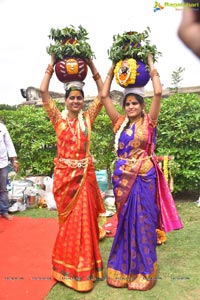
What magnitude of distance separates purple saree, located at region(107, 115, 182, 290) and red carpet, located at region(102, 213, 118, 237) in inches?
50.8

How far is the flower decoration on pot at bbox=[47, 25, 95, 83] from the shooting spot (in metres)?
3.25

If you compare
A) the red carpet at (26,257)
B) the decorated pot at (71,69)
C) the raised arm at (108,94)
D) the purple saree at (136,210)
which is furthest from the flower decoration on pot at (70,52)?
the red carpet at (26,257)

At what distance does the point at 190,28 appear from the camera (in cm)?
90

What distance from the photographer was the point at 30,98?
1275 centimetres

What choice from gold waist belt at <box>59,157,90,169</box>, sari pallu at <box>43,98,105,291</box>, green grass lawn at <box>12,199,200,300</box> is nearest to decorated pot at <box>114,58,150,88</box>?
sari pallu at <box>43,98,105,291</box>

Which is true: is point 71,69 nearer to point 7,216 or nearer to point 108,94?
point 108,94

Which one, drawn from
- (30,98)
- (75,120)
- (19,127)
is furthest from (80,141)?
(30,98)

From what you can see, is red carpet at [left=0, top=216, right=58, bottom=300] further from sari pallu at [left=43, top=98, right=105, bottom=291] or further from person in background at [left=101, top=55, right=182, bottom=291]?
person in background at [left=101, top=55, right=182, bottom=291]

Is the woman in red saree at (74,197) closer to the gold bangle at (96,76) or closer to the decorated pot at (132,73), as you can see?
the gold bangle at (96,76)

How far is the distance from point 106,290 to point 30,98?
35.0ft

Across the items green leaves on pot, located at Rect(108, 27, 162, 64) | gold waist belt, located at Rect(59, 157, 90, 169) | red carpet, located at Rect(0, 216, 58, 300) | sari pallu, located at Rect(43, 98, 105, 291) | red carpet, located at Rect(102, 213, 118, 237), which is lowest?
red carpet, located at Rect(102, 213, 118, 237)

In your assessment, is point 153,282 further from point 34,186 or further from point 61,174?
point 34,186

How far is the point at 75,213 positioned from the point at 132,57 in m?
1.64

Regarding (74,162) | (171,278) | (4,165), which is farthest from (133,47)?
(4,165)
